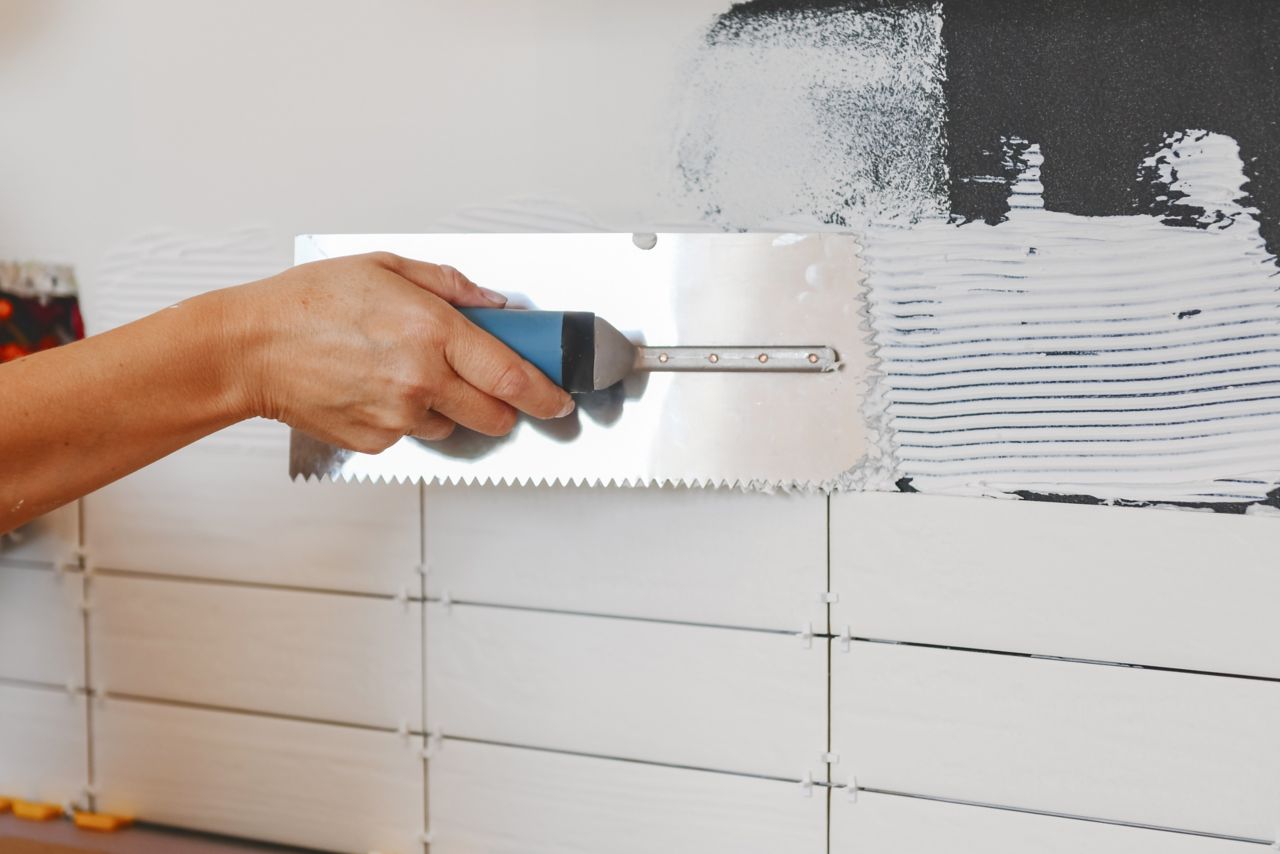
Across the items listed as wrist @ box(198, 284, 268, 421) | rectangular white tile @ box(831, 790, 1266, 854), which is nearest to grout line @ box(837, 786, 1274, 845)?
rectangular white tile @ box(831, 790, 1266, 854)

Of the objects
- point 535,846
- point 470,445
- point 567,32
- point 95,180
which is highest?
point 567,32

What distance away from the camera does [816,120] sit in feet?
2.85

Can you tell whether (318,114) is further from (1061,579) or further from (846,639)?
(1061,579)

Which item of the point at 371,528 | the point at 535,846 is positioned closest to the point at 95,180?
the point at 371,528

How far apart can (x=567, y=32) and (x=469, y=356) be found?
0.40 metres

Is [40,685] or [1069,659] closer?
[1069,659]

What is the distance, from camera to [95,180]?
3.57 feet

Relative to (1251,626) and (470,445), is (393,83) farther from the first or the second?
(1251,626)

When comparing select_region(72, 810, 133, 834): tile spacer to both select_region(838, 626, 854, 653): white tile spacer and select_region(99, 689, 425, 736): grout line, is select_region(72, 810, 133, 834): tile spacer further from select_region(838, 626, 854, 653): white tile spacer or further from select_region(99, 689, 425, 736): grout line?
select_region(838, 626, 854, 653): white tile spacer

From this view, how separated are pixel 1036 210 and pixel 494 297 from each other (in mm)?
466

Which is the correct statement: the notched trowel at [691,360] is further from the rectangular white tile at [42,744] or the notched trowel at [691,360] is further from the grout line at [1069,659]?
the rectangular white tile at [42,744]

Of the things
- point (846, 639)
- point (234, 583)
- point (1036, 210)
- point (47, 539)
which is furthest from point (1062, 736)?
point (47, 539)

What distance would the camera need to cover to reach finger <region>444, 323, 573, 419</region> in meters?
0.70

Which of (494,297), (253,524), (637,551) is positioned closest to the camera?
(494,297)
